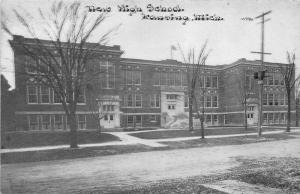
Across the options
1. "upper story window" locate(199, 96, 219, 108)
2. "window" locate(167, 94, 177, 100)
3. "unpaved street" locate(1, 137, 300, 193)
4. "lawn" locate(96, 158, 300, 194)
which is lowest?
"unpaved street" locate(1, 137, 300, 193)

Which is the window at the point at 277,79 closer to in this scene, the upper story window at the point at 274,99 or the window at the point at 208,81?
the upper story window at the point at 274,99

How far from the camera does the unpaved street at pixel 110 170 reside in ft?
30.5

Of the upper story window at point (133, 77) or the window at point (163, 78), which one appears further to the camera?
the window at point (163, 78)

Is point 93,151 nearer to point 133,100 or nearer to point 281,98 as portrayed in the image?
point 133,100

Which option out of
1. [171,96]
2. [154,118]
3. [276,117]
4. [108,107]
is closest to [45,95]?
[108,107]

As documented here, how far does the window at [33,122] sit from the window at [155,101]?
1477 centimetres

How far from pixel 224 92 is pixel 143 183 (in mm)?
35680

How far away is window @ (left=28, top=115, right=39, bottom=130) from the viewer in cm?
2833

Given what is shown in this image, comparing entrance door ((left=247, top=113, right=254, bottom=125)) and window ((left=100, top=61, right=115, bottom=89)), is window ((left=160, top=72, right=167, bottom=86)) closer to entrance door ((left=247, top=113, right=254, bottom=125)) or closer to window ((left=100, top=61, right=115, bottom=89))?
window ((left=100, top=61, right=115, bottom=89))

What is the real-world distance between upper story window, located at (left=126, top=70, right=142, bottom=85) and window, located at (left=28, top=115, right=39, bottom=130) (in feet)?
39.5

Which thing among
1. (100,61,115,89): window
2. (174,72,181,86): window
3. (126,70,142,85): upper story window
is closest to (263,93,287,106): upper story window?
(174,72,181,86): window

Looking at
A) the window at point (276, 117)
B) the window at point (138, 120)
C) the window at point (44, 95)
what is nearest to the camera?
the window at point (44, 95)

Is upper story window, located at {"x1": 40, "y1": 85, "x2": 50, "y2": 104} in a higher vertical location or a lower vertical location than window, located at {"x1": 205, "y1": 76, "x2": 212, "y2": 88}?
lower

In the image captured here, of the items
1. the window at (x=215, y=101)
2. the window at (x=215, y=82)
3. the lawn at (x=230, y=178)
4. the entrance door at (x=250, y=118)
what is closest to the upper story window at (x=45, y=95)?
the lawn at (x=230, y=178)
